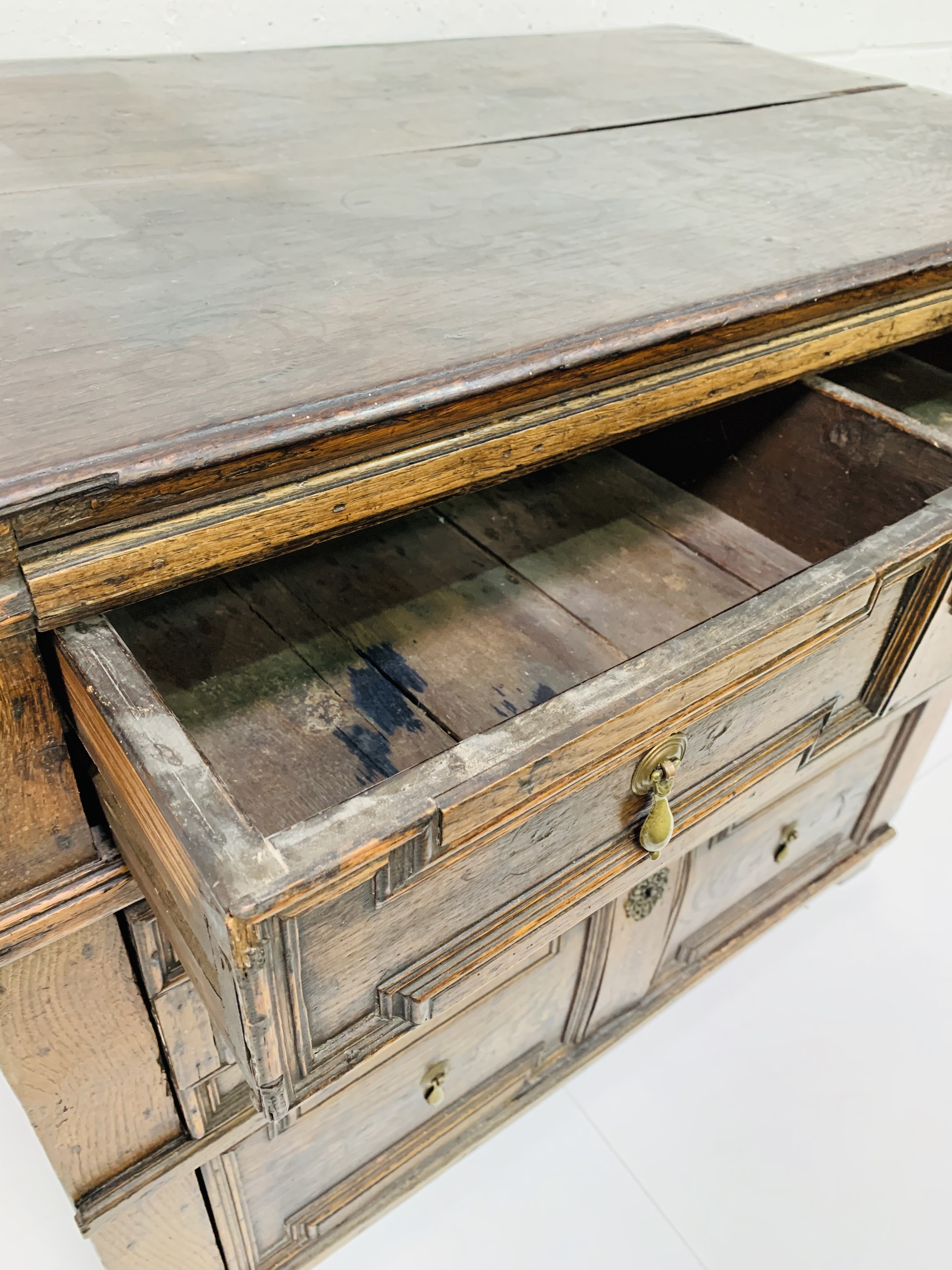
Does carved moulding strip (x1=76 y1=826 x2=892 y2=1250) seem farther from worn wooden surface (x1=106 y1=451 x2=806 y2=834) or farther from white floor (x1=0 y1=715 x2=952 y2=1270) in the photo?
worn wooden surface (x1=106 y1=451 x2=806 y2=834)

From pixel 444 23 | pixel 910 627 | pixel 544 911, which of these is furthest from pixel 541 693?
pixel 444 23

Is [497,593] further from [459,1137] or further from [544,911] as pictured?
[459,1137]

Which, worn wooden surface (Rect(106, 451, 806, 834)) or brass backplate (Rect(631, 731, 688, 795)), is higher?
brass backplate (Rect(631, 731, 688, 795))

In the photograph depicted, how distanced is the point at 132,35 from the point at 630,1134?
124cm

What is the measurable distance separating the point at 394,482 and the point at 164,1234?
0.66 m

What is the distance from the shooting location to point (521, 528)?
2.66 ft

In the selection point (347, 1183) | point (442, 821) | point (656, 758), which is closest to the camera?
point (442, 821)

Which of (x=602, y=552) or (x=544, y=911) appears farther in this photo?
(x=602, y=552)

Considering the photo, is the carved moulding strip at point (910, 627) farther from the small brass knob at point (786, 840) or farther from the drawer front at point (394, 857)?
the small brass knob at point (786, 840)

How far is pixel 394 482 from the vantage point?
0.51m

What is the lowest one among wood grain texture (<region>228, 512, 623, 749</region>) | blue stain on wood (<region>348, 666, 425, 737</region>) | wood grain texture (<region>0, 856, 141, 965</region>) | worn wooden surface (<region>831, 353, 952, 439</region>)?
wood grain texture (<region>0, 856, 141, 965</region>)

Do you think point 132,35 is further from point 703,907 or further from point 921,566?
point 703,907

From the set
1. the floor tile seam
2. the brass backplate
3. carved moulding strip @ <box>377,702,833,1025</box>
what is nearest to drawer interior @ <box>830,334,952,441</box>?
carved moulding strip @ <box>377,702,833,1025</box>

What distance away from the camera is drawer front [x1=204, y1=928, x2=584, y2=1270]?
A: 778mm
